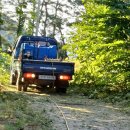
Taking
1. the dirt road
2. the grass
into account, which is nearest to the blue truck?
the dirt road

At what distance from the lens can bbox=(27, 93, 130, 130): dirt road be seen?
10461 mm

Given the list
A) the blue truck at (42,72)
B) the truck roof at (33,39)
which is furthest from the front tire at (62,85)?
the truck roof at (33,39)

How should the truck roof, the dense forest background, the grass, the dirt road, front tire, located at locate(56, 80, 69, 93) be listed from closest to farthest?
the grass, the dirt road, the dense forest background, front tire, located at locate(56, 80, 69, 93), the truck roof

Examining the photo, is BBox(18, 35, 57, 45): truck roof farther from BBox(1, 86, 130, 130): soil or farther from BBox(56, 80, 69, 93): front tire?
BBox(1, 86, 130, 130): soil

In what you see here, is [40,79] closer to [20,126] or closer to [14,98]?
[14,98]

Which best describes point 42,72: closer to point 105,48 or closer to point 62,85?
point 62,85

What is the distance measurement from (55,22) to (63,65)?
41.8 m

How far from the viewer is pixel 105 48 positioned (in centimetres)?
1684

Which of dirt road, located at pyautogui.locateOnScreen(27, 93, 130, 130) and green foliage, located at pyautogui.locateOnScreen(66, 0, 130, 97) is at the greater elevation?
green foliage, located at pyautogui.locateOnScreen(66, 0, 130, 97)

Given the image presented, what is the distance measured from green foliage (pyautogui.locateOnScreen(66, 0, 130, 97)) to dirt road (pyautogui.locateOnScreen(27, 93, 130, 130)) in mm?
1801

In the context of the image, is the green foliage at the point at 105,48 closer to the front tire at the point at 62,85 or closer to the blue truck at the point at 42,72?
the front tire at the point at 62,85

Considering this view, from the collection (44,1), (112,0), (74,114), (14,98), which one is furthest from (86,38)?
(44,1)

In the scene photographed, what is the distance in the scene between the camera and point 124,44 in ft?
51.8

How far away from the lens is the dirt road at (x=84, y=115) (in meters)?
10.5
